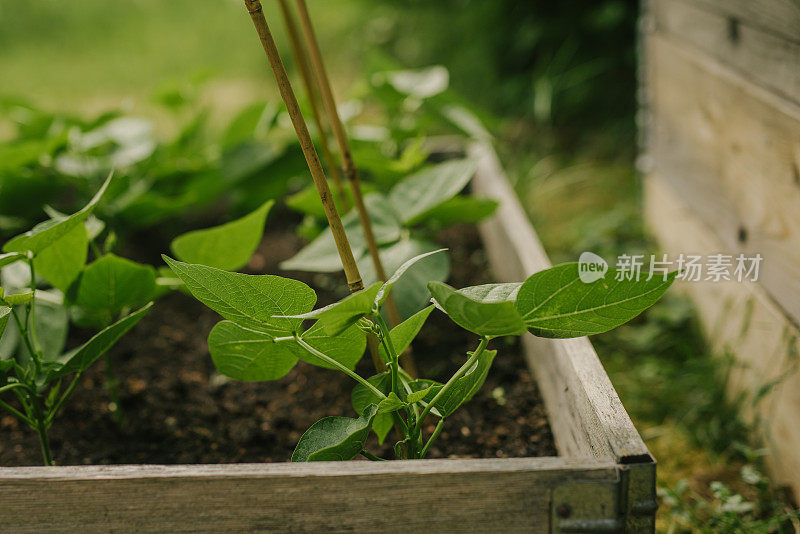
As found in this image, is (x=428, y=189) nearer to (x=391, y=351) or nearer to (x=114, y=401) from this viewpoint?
(x=391, y=351)

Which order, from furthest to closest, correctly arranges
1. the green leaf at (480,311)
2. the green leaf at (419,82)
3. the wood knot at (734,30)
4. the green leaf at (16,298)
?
the green leaf at (419,82)
the wood knot at (734,30)
the green leaf at (16,298)
the green leaf at (480,311)

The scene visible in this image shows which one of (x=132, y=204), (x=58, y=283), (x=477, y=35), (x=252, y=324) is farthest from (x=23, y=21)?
(x=252, y=324)

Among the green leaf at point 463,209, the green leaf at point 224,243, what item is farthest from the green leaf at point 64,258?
the green leaf at point 463,209

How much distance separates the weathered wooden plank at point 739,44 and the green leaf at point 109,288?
810 mm

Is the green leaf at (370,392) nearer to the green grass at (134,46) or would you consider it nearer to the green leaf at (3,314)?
the green leaf at (3,314)

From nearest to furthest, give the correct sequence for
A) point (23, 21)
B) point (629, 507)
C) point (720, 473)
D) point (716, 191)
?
point (629, 507)
point (720, 473)
point (716, 191)
point (23, 21)

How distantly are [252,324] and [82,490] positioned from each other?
0.19 meters

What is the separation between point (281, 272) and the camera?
1.26 metres

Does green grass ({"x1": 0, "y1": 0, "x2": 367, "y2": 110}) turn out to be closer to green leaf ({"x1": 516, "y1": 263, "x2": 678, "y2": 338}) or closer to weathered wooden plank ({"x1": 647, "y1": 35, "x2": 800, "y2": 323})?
weathered wooden plank ({"x1": 647, "y1": 35, "x2": 800, "y2": 323})

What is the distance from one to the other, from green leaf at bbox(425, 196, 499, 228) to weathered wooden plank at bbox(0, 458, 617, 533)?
45cm

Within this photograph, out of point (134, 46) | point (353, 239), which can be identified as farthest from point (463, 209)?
point (134, 46)

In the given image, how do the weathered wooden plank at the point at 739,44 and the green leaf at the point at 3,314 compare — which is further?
the weathered wooden plank at the point at 739,44

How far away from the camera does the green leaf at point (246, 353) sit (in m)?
0.66

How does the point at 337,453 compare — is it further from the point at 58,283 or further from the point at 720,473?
the point at 720,473
